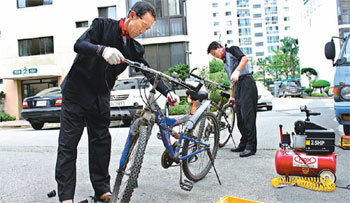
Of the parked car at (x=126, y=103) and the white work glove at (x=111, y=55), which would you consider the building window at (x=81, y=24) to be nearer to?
the parked car at (x=126, y=103)

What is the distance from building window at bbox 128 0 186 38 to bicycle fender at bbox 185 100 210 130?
74.8 ft

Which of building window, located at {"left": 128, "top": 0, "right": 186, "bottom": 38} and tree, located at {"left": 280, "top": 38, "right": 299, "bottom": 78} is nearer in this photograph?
building window, located at {"left": 128, "top": 0, "right": 186, "bottom": 38}

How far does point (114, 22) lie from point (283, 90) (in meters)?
37.9

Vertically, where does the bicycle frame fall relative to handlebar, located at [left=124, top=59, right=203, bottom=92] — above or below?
below

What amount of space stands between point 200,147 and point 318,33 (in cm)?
A: 5032

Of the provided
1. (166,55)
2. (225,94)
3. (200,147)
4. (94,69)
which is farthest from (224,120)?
(166,55)

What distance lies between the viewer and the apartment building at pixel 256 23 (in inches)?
4058

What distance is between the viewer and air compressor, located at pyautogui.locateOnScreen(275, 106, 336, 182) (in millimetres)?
3551

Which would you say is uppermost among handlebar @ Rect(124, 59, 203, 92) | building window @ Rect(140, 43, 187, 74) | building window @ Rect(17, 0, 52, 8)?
building window @ Rect(17, 0, 52, 8)

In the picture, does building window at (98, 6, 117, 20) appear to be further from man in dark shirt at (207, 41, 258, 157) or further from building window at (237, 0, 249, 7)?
building window at (237, 0, 249, 7)

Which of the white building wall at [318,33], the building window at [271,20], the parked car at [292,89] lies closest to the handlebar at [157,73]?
the parked car at [292,89]

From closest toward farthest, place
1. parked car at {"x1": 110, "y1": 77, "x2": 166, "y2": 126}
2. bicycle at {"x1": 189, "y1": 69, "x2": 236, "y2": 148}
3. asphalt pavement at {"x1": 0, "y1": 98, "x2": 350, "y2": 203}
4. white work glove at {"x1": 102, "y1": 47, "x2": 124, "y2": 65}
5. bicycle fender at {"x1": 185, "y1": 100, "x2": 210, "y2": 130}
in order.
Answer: white work glove at {"x1": 102, "y1": 47, "x2": 124, "y2": 65} < asphalt pavement at {"x1": 0, "y1": 98, "x2": 350, "y2": 203} < bicycle fender at {"x1": 185, "y1": 100, "x2": 210, "y2": 130} < bicycle at {"x1": 189, "y1": 69, "x2": 236, "y2": 148} < parked car at {"x1": 110, "y1": 77, "x2": 166, "y2": 126}

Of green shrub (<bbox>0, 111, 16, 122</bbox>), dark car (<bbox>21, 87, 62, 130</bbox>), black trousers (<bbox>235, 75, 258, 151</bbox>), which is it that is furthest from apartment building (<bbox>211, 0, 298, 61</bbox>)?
black trousers (<bbox>235, 75, 258, 151</bbox>)

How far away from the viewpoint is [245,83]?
527 centimetres
